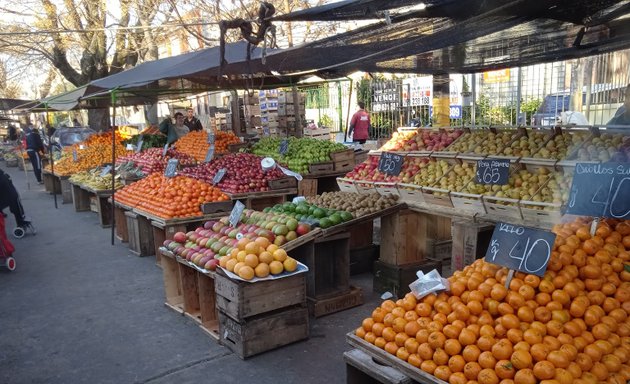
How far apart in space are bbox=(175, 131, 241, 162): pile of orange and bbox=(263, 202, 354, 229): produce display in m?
5.72

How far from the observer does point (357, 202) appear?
5.42 m

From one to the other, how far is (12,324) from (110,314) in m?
0.98

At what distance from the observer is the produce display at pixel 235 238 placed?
4320 mm

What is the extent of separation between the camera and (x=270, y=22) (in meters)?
3.97

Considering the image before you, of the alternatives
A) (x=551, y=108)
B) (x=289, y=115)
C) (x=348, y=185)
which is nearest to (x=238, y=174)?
(x=348, y=185)

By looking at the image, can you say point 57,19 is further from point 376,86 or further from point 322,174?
point 322,174

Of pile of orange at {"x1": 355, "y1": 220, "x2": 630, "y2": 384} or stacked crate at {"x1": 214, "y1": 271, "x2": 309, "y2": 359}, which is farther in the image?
stacked crate at {"x1": 214, "y1": 271, "x2": 309, "y2": 359}

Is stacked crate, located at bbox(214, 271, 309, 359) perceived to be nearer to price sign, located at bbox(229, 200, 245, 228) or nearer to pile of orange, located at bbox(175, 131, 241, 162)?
price sign, located at bbox(229, 200, 245, 228)

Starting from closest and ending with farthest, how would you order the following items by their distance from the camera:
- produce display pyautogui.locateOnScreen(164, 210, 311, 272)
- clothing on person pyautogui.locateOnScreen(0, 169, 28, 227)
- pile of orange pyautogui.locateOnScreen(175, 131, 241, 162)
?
produce display pyautogui.locateOnScreen(164, 210, 311, 272), clothing on person pyautogui.locateOnScreen(0, 169, 28, 227), pile of orange pyautogui.locateOnScreen(175, 131, 241, 162)

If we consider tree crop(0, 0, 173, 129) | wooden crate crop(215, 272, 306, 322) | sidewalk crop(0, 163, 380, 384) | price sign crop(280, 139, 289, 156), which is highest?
tree crop(0, 0, 173, 129)

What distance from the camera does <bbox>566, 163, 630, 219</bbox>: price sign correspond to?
9.78 ft

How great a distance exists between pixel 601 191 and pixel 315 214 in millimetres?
2689

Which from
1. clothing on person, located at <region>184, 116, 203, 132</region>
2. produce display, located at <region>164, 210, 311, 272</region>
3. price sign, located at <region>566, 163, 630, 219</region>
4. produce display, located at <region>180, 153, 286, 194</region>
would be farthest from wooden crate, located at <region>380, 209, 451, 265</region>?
clothing on person, located at <region>184, 116, 203, 132</region>

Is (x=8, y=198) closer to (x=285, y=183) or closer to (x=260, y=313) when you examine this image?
(x=285, y=183)
